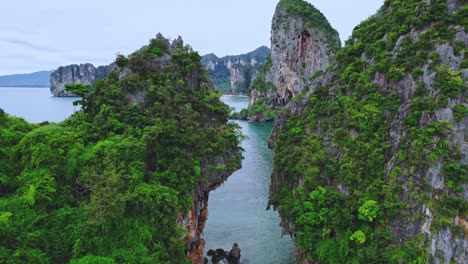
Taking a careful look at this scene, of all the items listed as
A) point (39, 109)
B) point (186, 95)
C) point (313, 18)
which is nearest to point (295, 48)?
point (313, 18)

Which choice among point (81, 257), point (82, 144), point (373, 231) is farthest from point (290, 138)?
point (81, 257)

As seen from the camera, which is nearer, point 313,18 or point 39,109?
point 313,18

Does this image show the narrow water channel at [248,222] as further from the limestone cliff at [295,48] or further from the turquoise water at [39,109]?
the limestone cliff at [295,48]

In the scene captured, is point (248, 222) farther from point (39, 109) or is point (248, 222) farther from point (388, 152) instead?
point (39, 109)

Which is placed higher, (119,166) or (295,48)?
(295,48)

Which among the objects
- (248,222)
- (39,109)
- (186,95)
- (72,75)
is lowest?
(248,222)

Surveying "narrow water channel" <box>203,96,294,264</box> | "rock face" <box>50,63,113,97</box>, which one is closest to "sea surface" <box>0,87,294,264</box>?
"narrow water channel" <box>203,96,294,264</box>

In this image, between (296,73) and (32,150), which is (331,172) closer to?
(32,150)
